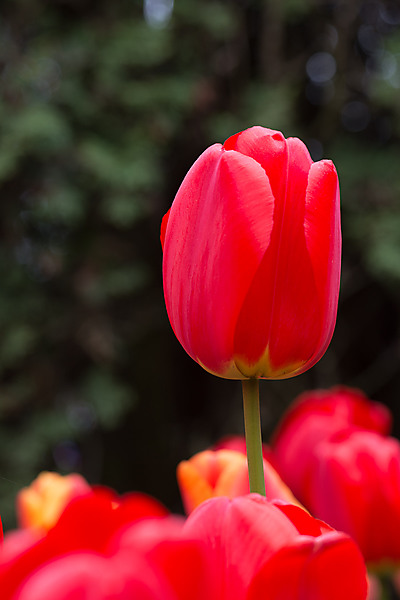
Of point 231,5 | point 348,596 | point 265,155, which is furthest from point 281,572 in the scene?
point 231,5

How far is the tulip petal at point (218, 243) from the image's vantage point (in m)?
0.23

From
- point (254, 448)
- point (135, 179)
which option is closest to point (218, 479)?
point (254, 448)

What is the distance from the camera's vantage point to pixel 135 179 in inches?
66.0

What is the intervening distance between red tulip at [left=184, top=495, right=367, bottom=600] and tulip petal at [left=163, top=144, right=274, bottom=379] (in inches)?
3.2

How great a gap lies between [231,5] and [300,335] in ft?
6.96

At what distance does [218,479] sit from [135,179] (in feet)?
4.76

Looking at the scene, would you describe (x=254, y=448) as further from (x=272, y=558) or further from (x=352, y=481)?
(x=352, y=481)

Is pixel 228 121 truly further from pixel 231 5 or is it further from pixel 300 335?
pixel 300 335

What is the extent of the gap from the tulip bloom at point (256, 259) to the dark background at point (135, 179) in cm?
143

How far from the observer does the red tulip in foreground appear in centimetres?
12

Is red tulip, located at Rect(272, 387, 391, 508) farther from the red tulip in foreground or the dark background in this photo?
the dark background

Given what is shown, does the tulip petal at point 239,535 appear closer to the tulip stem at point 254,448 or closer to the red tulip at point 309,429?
the tulip stem at point 254,448

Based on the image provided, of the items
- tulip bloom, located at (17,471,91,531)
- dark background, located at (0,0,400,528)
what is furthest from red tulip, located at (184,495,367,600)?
dark background, located at (0,0,400,528)

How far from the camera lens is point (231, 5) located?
213 centimetres
